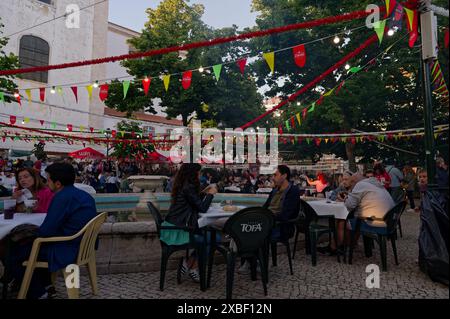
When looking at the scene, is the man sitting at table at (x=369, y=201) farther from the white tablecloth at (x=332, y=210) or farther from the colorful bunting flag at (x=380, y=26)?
the colorful bunting flag at (x=380, y=26)

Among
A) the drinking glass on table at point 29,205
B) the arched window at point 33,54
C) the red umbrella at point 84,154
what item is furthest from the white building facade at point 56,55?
the drinking glass on table at point 29,205

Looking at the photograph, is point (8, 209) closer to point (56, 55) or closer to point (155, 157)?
point (155, 157)

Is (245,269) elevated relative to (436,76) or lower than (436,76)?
lower

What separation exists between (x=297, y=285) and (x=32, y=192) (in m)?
3.69

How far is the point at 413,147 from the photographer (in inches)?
682

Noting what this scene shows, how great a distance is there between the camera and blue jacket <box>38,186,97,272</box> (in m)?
2.95

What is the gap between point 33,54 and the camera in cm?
2181

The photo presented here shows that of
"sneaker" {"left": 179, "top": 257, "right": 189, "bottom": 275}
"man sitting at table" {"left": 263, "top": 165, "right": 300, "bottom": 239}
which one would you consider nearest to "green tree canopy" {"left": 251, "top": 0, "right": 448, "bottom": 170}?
"man sitting at table" {"left": 263, "top": 165, "right": 300, "bottom": 239}

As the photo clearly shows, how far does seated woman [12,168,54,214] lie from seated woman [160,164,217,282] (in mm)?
1582

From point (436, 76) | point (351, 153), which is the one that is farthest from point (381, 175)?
point (351, 153)

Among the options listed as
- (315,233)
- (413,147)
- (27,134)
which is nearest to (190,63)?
(27,134)

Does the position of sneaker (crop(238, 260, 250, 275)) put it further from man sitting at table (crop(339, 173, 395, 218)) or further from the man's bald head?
the man's bald head
